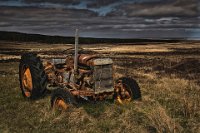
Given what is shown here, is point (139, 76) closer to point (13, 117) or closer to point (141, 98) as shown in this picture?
point (141, 98)

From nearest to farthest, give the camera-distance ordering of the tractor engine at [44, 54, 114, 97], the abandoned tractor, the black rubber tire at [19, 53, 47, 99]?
the abandoned tractor → the tractor engine at [44, 54, 114, 97] → the black rubber tire at [19, 53, 47, 99]

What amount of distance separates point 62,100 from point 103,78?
4.94 ft

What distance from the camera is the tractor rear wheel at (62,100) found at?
984 cm

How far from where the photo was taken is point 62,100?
401 inches

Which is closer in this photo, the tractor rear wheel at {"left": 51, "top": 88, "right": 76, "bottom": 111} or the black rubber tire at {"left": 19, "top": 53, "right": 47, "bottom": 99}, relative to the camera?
the tractor rear wheel at {"left": 51, "top": 88, "right": 76, "bottom": 111}

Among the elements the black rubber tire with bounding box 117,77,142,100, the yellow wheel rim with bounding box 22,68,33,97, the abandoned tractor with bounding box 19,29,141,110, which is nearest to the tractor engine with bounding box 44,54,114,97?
the abandoned tractor with bounding box 19,29,141,110

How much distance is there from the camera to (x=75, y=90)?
10.8 metres

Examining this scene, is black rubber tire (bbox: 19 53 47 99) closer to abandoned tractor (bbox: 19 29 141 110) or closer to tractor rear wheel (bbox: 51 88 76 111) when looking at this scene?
abandoned tractor (bbox: 19 29 141 110)

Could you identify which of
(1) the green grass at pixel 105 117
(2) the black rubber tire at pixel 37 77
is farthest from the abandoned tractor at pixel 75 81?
(1) the green grass at pixel 105 117

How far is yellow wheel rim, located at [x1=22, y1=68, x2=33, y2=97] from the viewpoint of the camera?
12855 millimetres

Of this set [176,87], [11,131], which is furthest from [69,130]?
[176,87]

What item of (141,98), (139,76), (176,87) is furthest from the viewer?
(139,76)

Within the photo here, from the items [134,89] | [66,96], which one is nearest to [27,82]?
[66,96]

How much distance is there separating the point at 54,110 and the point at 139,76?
9.57m
